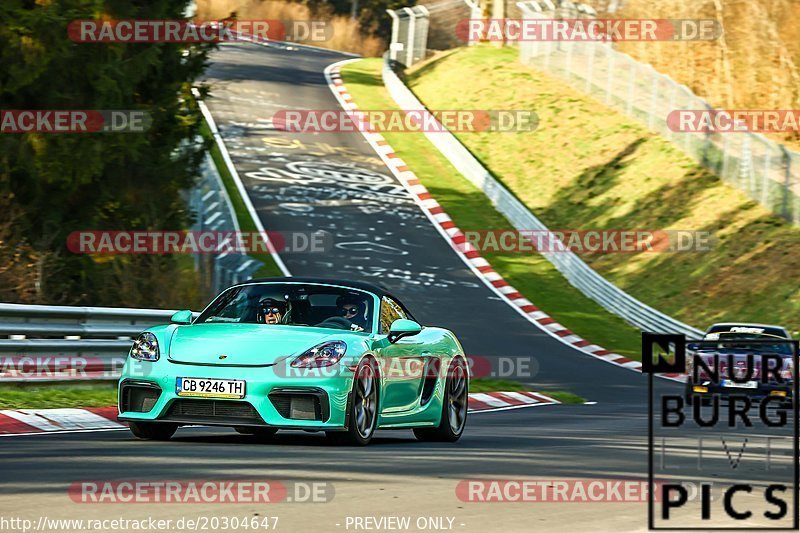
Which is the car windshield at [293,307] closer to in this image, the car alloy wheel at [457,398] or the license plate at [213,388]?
the license plate at [213,388]

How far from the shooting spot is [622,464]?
34.9ft

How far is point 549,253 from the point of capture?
37.5 meters

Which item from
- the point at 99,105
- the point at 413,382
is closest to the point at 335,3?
the point at 99,105

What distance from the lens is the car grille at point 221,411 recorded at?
34.6ft

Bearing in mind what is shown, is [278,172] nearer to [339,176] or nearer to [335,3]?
[339,176]

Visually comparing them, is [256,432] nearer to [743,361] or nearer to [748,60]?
[743,361]

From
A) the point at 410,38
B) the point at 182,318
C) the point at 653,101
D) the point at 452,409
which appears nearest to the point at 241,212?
the point at 653,101

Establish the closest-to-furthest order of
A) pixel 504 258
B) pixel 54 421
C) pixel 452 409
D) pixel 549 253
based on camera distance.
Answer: pixel 54 421 → pixel 452 409 → pixel 504 258 → pixel 549 253

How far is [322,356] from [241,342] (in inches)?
24.1

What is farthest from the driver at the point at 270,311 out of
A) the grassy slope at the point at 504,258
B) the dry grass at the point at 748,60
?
the dry grass at the point at 748,60

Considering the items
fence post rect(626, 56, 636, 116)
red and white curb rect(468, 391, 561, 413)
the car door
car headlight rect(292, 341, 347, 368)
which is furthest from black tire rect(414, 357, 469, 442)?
fence post rect(626, 56, 636, 116)

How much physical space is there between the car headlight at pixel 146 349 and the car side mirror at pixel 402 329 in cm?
186

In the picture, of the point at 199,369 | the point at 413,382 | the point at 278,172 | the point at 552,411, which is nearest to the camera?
the point at 199,369

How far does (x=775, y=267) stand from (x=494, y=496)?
2768cm
